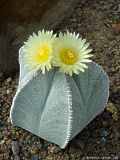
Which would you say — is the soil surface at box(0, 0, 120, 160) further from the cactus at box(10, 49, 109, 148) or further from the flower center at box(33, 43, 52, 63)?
the flower center at box(33, 43, 52, 63)

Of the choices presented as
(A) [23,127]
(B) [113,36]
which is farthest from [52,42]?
(B) [113,36]

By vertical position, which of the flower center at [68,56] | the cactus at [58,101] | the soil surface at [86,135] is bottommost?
the soil surface at [86,135]

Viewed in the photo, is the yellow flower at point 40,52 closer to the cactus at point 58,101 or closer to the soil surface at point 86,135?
the cactus at point 58,101

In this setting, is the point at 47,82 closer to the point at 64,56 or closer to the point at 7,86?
the point at 64,56

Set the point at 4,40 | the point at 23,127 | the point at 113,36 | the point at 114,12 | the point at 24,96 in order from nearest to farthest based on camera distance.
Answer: the point at 24,96, the point at 23,127, the point at 4,40, the point at 113,36, the point at 114,12

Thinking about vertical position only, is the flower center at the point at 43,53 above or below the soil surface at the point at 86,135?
above

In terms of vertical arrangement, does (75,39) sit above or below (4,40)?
above

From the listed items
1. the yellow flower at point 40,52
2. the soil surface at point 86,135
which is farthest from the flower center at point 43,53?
the soil surface at point 86,135
